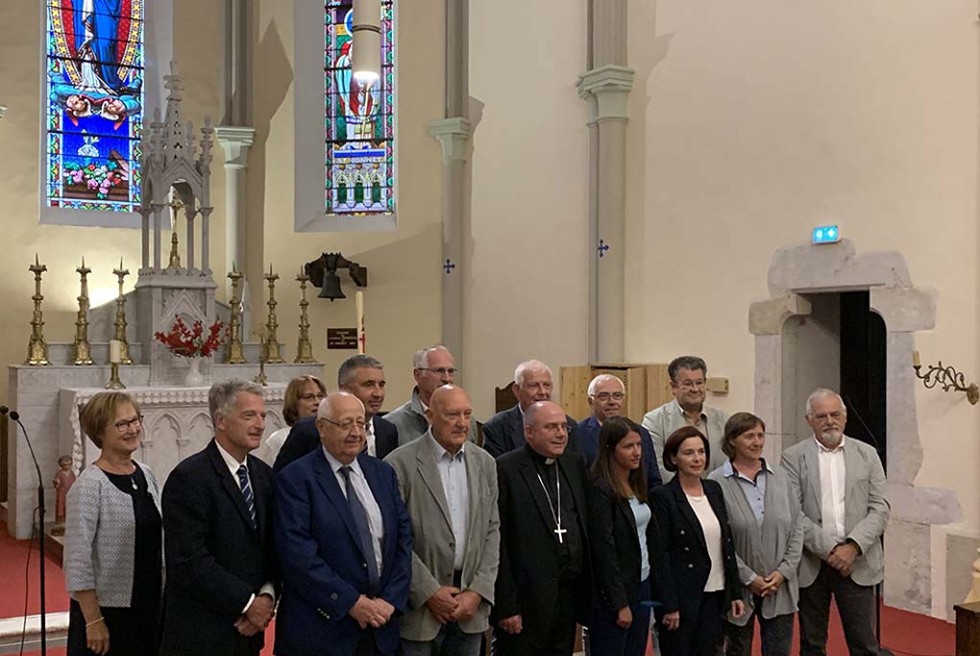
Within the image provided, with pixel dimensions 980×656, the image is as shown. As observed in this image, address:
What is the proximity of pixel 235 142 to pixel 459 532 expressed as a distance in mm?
8315

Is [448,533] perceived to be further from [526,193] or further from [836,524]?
[526,193]

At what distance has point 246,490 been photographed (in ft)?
11.1

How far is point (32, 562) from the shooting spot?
7074 mm

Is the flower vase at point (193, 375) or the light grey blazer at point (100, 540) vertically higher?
the flower vase at point (193, 375)

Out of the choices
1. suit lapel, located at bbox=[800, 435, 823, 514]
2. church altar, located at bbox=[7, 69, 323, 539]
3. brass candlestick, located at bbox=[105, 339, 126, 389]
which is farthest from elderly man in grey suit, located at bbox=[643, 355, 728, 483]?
brass candlestick, located at bbox=[105, 339, 126, 389]

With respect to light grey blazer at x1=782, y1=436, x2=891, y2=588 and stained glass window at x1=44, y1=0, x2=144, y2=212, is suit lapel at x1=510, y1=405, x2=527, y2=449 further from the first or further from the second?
stained glass window at x1=44, y1=0, x2=144, y2=212

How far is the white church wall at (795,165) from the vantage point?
6.23 meters

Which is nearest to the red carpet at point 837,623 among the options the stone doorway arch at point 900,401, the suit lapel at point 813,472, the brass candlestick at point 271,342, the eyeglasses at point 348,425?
the stone doorway arch at point 900,401

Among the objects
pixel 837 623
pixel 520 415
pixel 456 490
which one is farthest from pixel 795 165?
pixel 456 490

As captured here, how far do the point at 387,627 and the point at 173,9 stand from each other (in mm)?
9423

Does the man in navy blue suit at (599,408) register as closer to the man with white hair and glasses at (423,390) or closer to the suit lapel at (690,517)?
the suit lapel at (690,517)

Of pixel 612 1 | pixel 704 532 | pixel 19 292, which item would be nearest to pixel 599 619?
pixel 704 532

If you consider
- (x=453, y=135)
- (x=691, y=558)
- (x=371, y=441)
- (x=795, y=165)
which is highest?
(x=453, y=135)

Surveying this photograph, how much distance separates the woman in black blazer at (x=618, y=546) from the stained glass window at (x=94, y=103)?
8262 mm
